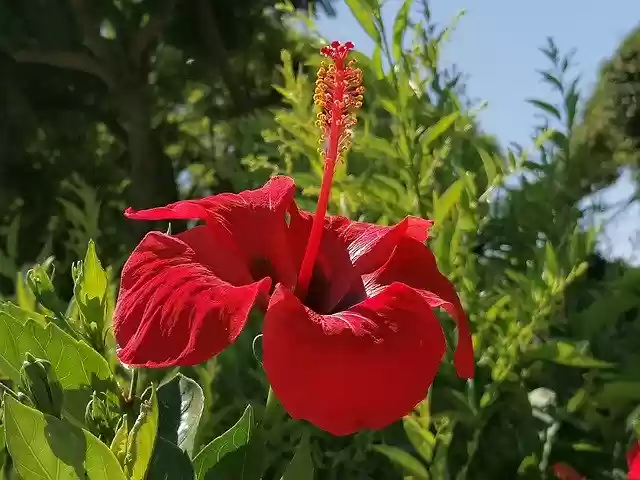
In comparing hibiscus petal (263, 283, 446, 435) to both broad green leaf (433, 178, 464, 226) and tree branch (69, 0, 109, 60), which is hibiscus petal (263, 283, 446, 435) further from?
tree branch (69, 0, 109, 60)

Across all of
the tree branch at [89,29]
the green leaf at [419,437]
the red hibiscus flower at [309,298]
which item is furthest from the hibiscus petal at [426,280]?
the tree branch at [89,29]

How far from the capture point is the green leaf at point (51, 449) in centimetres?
31

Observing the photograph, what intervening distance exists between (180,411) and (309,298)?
10 cm

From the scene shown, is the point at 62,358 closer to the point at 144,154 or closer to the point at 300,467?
the point at 300,467

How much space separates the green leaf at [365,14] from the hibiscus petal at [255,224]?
0.97 feet

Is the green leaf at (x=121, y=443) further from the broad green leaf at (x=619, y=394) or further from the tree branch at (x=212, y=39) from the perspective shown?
the tree branch at (x=212, y=39)

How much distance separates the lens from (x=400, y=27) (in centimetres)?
72

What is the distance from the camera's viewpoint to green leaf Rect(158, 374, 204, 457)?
0.39 m

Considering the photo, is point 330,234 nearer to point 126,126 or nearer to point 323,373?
point 323,373

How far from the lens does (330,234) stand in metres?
0.50

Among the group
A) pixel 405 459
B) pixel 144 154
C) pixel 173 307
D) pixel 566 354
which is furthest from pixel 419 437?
pixel 144 154

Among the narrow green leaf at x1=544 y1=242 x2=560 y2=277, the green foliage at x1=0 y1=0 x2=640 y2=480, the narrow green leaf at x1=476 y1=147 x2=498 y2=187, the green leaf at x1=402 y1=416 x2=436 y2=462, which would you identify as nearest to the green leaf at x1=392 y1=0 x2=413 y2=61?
the green foliage at x1=0 y1=0 x2=640 y2=480

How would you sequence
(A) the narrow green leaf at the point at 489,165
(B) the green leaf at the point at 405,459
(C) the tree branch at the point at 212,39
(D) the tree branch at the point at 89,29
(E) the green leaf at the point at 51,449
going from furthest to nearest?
(C) the tree branch at the point at 212,39 → (D) the tree branch at the point at 89,29 → (A) the narrow green leaf at the point at 489,165 → (B) the green leaf at the point at 405,459 → (E) the green leaf at the point at 51,449

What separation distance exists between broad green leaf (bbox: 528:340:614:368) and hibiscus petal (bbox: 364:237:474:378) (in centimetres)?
25
